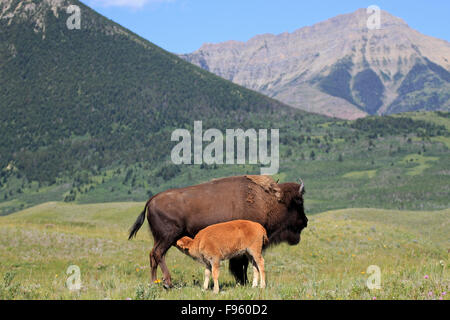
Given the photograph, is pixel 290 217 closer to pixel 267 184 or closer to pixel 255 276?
pixel 267 184

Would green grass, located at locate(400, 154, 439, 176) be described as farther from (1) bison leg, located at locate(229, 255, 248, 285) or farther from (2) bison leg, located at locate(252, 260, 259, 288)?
(2) bison leg, located at locate(252, 260, 259, 288)

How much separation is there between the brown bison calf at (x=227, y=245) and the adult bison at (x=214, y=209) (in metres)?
1.00

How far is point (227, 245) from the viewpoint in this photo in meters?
10.0

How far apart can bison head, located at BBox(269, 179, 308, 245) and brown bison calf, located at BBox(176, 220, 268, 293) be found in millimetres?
2819

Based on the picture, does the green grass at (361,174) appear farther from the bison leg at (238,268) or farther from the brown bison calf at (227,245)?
the brown bison calf at (227,245)

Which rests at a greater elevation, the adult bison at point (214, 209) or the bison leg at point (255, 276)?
the adult bison at point (214, 209)

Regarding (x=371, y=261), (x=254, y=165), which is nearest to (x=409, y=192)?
(x=254, y=165)

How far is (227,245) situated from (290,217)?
378 cm

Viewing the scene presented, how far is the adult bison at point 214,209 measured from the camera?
1141cm

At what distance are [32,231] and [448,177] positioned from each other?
140m

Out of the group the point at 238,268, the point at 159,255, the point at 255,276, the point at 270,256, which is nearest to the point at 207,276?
the point at 255,276

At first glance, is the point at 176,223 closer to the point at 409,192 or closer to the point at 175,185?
the point at 409,192

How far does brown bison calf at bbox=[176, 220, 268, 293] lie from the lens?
9.95m

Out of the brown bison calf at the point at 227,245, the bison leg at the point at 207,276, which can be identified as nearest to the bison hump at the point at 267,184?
the brown bison calf at the point at 227,245
